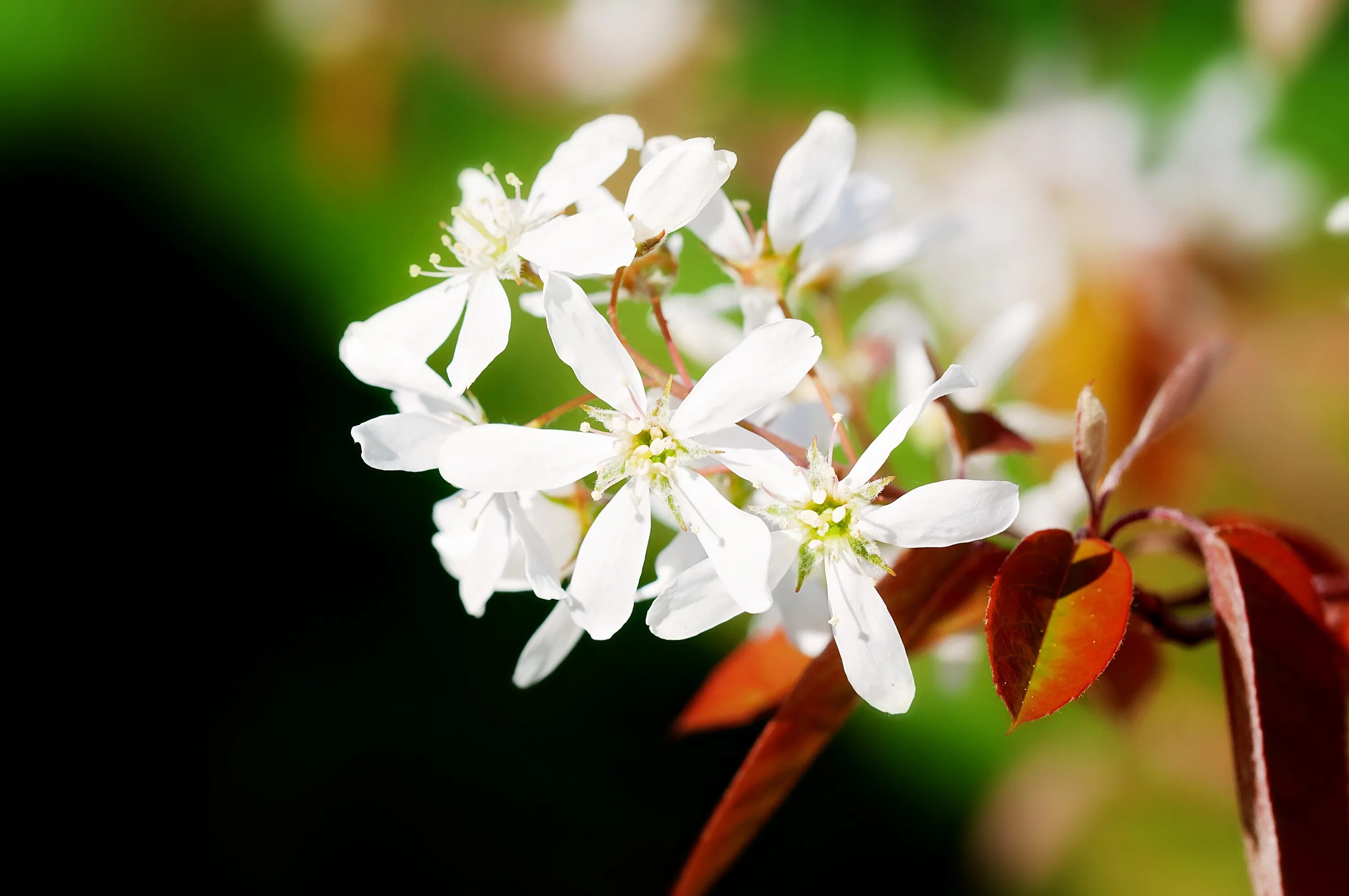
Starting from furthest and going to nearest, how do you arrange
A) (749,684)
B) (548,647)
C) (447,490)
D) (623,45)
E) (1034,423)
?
(623,45) < (447,490) < (1034,423) < (749,684) < (548,647)

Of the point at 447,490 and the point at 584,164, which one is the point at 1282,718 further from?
the point at 447,490

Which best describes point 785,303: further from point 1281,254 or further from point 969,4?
point 969,4

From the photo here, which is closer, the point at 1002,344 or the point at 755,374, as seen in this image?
the point at 755,374

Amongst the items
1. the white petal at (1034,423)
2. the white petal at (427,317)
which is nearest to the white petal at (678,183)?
the white petal at (427,317)

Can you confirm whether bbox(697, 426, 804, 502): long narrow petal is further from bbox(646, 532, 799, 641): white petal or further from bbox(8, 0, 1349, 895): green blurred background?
bbox(8, 0, 1349, 895): green blurred background

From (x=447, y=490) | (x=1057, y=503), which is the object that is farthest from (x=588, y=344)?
(x=447, y=490)

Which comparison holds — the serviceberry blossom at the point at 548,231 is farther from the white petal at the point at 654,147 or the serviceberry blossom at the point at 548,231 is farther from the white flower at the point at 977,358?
the white flower at the point at 977,358

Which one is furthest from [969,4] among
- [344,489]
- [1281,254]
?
[344,489]
